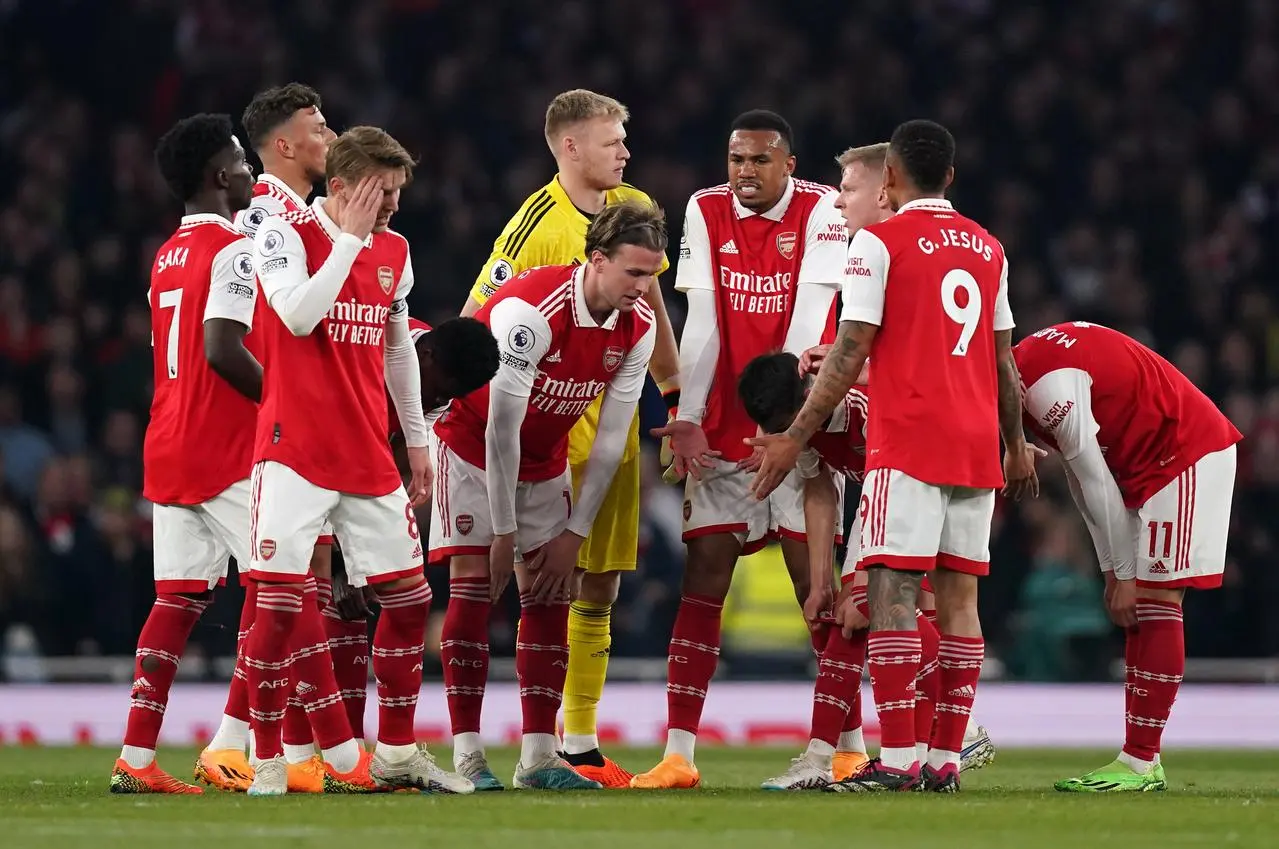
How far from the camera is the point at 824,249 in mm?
8742

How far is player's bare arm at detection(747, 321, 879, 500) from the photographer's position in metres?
7.45

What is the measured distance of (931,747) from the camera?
788 cm

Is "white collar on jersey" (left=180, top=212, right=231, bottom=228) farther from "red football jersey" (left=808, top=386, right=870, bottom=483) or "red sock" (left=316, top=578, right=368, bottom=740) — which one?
"red football jersey" (left=808, top=386, right=870, bottom=483)

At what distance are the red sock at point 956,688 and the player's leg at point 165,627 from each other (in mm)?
2880

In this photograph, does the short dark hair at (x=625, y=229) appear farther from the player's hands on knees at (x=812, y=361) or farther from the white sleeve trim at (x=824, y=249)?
the white sleeve trim at (x=824, y=249)

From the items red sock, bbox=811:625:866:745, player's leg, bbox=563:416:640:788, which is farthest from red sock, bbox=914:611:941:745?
player's leg, bbox=563:416:640:788

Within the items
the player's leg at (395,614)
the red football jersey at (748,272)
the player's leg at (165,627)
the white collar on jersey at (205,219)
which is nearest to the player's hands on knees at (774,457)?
the red football jersey at (748,272)

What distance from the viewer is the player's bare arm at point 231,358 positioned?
7504mm

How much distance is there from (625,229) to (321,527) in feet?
5.70

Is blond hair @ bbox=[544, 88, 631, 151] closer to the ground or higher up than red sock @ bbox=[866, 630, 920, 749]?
higher up

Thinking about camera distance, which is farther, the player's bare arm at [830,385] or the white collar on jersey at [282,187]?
the white collar on jersey at [282,187]

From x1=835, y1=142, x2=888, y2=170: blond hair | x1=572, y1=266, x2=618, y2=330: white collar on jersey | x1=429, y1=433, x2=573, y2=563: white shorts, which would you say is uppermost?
x1=835, y1=142, x2=888, y2=170: blond hair

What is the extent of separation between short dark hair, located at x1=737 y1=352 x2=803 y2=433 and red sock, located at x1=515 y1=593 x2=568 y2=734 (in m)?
1.18

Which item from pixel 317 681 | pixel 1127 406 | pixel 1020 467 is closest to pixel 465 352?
pixel 317 681
